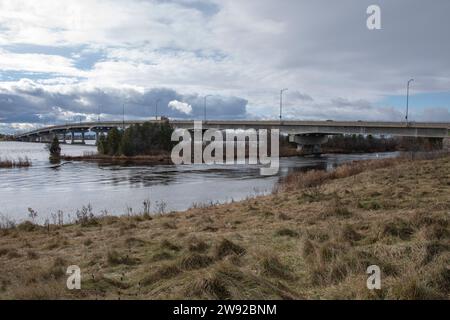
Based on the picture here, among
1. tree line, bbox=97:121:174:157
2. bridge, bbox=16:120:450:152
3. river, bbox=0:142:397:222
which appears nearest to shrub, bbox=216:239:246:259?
river, bbox=0:142:397:222

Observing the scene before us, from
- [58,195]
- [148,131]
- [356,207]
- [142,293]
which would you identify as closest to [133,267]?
[142,293]

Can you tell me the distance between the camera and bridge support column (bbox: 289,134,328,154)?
107 m

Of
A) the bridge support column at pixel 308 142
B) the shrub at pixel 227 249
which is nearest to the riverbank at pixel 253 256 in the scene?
the shrub at pixel 227 249

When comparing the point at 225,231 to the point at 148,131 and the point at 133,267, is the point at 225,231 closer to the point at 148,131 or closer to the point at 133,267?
the point at 133,267

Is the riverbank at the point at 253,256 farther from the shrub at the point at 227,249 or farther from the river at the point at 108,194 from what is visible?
the river at the point at 108,194

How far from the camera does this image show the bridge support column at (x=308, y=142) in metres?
107

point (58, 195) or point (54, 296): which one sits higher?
point (54, 296)

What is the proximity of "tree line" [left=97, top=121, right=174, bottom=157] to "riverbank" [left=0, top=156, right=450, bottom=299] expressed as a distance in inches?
3184

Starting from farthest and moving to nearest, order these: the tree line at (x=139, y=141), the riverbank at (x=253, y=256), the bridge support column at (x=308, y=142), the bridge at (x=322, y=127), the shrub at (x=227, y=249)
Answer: the bridge support column at (x=308, y=142) → the tree line at (x=139, y=141) → the bridge at (x=322, y=127) → the shrub at (x=227, y=249) → the riverbank at (x=253, y=256)

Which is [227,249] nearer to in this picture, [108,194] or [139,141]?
[108,194]

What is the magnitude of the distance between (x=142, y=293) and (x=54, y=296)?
1.43 meters

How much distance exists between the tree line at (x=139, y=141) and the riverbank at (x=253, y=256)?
265 feet

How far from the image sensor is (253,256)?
31.1ft
